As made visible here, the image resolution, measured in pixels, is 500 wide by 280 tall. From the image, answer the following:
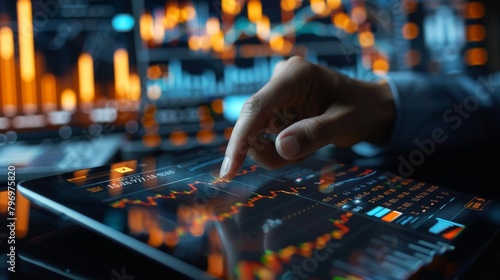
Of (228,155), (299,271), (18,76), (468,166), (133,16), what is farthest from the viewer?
(133,16)

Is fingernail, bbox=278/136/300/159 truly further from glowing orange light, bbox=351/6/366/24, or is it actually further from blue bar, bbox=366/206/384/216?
glowing orange light, bbox=351/6/366/24

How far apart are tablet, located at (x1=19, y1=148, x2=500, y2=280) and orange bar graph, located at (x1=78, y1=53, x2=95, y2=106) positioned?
0.50 meters

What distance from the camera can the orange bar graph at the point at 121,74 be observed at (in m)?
1.05

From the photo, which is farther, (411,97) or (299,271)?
(411,97)

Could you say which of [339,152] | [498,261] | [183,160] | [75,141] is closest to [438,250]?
[498,261]

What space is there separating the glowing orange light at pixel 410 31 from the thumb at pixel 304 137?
79 centimetres

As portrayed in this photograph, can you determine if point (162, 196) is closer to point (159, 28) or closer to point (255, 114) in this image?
point (255, 114)

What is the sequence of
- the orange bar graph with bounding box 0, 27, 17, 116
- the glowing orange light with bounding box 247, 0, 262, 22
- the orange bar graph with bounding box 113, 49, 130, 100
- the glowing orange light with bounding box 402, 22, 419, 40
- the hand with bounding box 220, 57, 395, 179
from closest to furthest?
the hand with bounding box 220, 57, 395, 179
the orange bar graph with bounding box 0, 27, 17, 116
the orange bar graph with bounding box 113, 49, 130, 100
the glowing orange light with bounding box 247, 0, 262, 22
the glowing orange light with bounding box 402, 22, 419, 40

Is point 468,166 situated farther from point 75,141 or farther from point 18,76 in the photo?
point 18,76

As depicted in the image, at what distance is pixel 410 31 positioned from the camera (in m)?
1.30

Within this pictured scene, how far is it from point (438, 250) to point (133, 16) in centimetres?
89

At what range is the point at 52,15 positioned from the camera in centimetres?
98

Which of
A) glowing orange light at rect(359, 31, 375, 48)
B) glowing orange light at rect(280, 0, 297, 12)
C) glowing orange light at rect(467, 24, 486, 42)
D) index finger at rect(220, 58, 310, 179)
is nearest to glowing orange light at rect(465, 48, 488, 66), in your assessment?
glowing orange light at rect(467, 24, 486, 42)

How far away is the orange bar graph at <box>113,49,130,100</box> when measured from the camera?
1054mm
